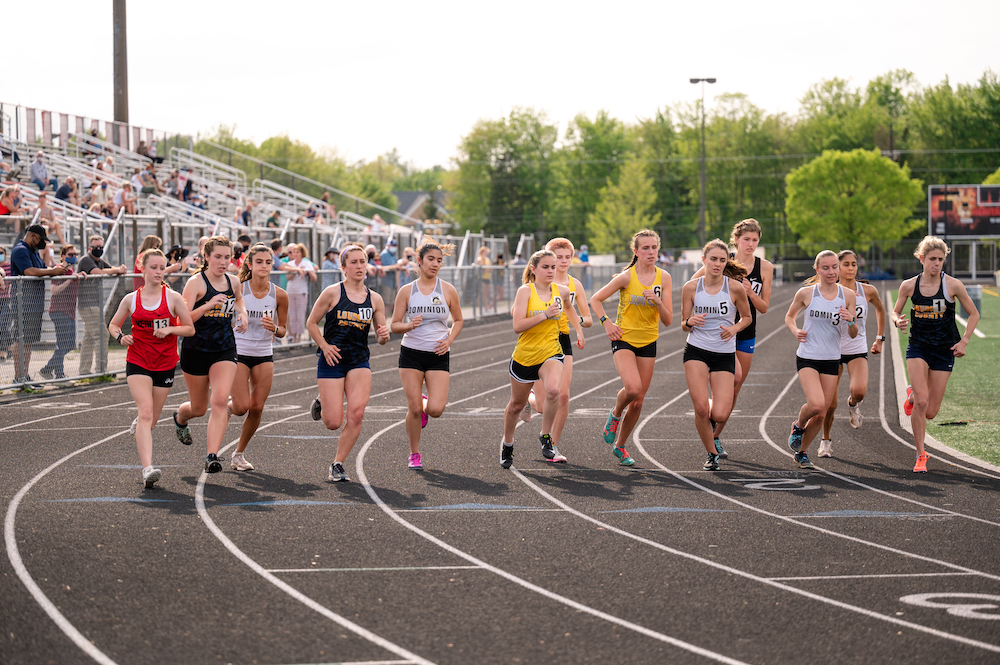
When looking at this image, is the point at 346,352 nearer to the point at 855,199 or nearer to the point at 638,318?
the point at 638,318

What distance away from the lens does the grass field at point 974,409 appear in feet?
36.2

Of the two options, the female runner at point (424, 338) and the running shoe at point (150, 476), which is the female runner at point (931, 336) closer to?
the female runner at point (424, 338)

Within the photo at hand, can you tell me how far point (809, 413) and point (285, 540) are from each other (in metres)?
4.98

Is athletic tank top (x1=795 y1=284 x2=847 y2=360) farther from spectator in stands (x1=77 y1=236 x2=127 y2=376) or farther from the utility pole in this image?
the utility pole

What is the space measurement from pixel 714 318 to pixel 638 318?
689mm

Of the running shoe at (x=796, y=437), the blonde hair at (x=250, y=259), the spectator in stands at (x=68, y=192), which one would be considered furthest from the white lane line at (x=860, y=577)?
the spectator in stands at (x=68, y=192)

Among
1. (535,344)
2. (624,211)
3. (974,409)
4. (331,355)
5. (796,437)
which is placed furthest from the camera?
(624,211)

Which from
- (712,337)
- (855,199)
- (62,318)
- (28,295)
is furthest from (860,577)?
(855,199)

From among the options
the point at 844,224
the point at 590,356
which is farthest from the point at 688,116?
the point at 590,356

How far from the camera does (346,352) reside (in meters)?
9.36

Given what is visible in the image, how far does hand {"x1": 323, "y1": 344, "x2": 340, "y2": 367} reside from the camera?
363 inches

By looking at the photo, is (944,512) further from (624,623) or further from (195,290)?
(195,290)

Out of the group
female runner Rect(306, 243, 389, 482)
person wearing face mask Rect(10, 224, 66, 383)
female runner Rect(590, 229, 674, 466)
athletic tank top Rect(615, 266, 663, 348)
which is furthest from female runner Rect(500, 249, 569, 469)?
person wearing face mask Rect(10, 224, 66, 383)

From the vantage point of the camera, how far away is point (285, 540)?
7.25 m
